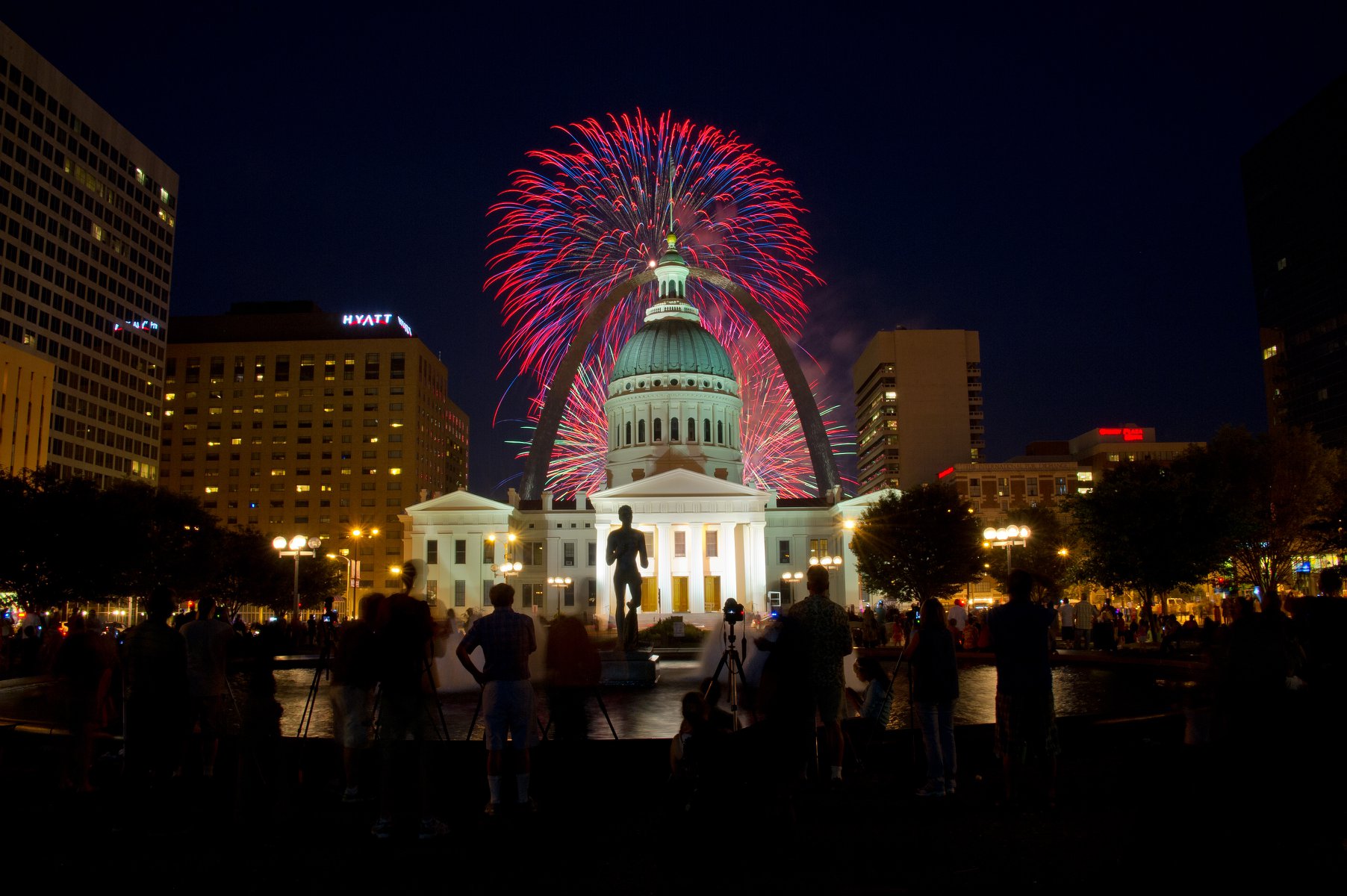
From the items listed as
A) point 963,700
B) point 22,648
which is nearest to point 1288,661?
point 963,700

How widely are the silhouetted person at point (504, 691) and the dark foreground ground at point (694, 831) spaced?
1.36 feet

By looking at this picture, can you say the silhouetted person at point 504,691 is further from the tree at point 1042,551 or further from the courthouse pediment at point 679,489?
the courthouse pediment at point 679,489

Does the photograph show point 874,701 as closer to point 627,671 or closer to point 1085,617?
point 627,671

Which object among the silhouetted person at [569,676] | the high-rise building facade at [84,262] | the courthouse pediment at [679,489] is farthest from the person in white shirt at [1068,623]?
the high-rise building facade at [84,262]

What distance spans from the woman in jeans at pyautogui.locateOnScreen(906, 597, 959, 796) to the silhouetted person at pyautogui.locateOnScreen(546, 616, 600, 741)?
11.0 ft

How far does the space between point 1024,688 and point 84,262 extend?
10879 centimetres

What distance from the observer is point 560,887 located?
782 cm

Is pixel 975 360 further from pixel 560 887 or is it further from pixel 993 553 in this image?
pixel 560 887

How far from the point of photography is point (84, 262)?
100m

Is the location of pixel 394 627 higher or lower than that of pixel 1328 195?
lower

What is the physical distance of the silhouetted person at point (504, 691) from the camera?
1030 cm

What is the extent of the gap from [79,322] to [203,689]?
101m

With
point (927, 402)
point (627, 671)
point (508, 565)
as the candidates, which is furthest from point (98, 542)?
point (927, 402)

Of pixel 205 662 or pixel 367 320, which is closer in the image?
pixel 205 662
